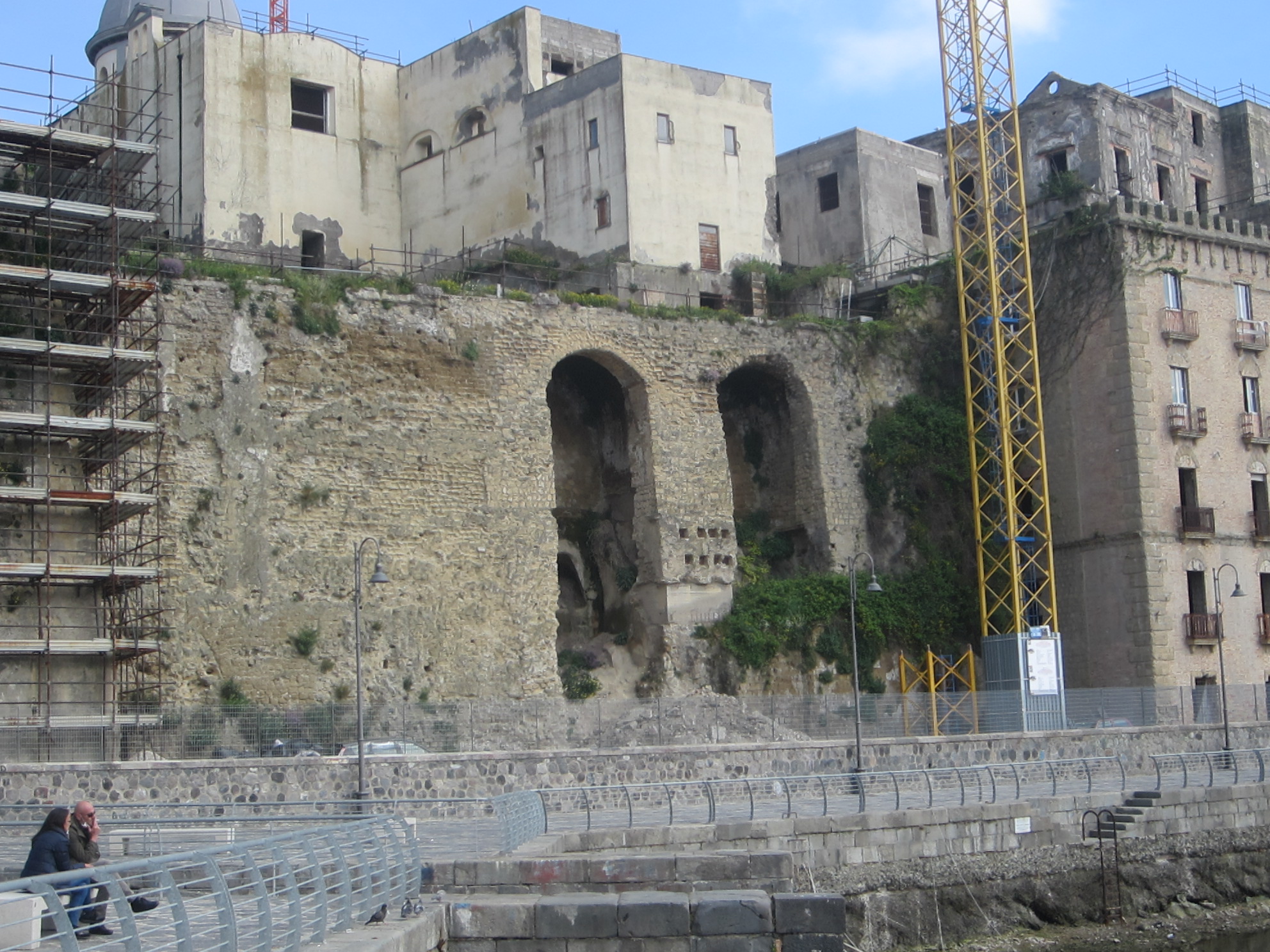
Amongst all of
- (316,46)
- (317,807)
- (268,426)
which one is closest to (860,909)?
(317,807)

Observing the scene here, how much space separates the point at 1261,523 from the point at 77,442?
94.3ft

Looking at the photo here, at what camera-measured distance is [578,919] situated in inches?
601

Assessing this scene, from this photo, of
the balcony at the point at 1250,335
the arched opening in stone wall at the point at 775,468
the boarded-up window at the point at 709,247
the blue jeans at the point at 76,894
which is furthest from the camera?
the balcony at the point at 1250,335

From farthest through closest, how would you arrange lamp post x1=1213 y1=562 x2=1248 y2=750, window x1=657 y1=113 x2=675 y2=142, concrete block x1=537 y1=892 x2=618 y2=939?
window x1=657 y1=113 x2=675 y2=142 → lamp post x1=1213 y1=562 x2=1248 y2=750 → concrete block x1=537 y1=892 x2=618 y2=939

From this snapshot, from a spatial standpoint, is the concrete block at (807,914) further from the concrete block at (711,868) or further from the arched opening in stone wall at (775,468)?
the arched opening in stone wall at (775,468)

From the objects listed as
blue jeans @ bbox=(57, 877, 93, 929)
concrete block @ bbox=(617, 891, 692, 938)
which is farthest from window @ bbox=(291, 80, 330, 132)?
blue jeans @ bbox=(57, 877, 93, 929)

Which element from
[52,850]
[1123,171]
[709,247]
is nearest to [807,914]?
[52,850]

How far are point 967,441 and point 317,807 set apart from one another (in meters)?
22.8

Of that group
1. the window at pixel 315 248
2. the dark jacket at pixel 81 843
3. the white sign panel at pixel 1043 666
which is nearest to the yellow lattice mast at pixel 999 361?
the white sign panel at pixel 1043 666

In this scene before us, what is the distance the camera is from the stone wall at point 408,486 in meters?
33.3

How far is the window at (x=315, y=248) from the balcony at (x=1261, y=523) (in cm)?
2417

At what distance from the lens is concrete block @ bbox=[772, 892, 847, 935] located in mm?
15305

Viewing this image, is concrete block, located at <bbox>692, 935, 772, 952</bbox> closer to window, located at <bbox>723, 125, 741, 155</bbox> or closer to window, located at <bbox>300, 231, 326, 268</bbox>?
window, located at <bbox>300, 231, 326, 268</bbox>

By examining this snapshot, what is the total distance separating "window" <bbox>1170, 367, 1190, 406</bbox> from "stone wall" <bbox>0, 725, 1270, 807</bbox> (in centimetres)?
1122
